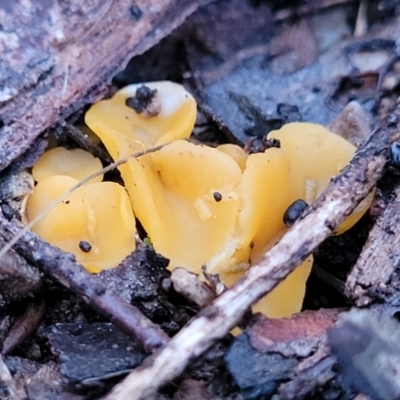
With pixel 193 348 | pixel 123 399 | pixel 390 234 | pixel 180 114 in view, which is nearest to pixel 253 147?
pixel 180 114

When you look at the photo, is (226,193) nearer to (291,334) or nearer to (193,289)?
(193,289)

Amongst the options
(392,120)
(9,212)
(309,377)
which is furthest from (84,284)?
(392,120)

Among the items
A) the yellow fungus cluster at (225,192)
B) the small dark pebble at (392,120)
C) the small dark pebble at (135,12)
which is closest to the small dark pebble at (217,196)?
the yellow fungus cluster at (225,192)

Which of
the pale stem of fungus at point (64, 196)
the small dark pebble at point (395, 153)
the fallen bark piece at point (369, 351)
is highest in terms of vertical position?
the pale stem of fungus at point (64, 196)

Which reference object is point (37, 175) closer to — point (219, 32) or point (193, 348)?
point (193, 348)

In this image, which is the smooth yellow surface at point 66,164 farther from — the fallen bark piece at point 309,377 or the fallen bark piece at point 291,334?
the fallen bark piece at point 309,377

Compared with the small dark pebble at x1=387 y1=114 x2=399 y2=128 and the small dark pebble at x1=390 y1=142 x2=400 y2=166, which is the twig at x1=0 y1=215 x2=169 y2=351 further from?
the small dark pebble at x1=387 y1=114 x2=399 y2=128

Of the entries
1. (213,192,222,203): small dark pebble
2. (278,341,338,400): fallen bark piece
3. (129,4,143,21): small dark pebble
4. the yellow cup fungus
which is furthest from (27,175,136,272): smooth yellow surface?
(129,4,143,21): small dark pebble
